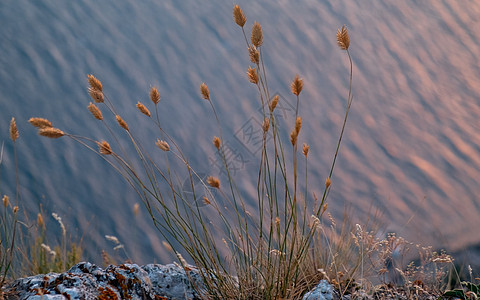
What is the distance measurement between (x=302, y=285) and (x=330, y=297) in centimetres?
25

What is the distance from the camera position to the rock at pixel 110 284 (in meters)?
1.79

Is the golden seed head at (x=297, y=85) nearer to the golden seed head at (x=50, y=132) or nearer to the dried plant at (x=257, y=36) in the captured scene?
the dried plant at (x=257, y=36)

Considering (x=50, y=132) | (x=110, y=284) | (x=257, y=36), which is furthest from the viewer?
(x=110, y=284)

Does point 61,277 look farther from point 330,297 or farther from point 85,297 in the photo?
point 330,297

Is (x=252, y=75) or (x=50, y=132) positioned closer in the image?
(x=50, y=132)

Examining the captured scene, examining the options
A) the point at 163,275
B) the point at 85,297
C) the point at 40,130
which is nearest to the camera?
the point at 40,130

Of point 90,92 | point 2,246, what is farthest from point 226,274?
point 2,246

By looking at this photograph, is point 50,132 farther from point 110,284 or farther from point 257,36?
point 257,36

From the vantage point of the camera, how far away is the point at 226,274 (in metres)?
2.04

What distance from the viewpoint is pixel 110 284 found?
193cm

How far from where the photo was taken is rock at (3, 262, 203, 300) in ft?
5.86

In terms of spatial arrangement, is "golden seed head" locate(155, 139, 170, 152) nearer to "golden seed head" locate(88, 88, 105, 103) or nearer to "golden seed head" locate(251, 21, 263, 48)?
"golden seed head" locate(88, 88, 105, 103)

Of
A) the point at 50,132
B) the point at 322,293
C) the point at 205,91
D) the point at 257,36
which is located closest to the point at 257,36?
the point at 257,36

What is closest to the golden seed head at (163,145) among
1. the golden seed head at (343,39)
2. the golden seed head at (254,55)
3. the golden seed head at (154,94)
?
the golden seed head at (154,94)
